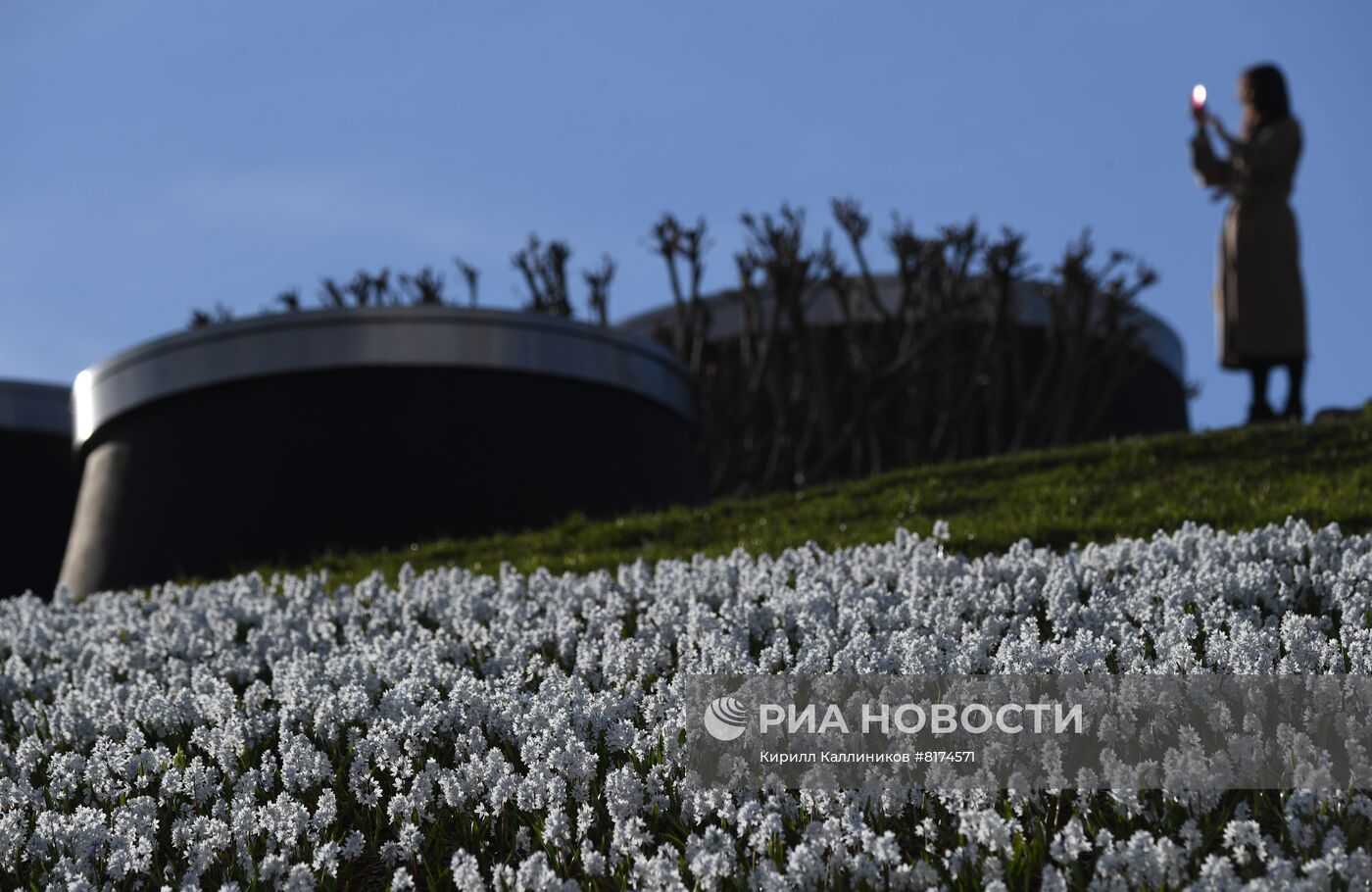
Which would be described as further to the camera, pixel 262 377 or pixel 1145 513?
pixel 262 377

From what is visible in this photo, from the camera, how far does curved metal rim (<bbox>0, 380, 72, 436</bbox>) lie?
16125mm

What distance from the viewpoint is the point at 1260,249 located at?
1388 cm

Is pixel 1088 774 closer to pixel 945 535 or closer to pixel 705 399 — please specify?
pixel 945 535

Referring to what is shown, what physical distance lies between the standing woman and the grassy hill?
207 cm

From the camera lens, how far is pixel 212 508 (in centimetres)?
1223

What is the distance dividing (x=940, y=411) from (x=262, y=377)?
9988 millimetres

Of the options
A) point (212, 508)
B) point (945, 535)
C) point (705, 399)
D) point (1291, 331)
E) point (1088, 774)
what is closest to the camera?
point (1088, 774)

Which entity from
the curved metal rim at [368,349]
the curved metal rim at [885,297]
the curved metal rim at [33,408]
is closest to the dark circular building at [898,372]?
the curved metal rim at [885,297]

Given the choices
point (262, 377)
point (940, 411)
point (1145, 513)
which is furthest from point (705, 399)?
point (1145, 513)

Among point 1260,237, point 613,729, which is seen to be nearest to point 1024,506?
point 613,729

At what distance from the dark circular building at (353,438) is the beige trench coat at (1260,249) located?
5.84 meters

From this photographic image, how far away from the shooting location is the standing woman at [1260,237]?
1363 cm

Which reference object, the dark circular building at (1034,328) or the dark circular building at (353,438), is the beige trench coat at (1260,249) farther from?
the dark circular building at (1034,328)

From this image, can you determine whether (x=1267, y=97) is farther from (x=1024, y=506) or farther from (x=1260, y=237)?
(x=1024, y=506)
